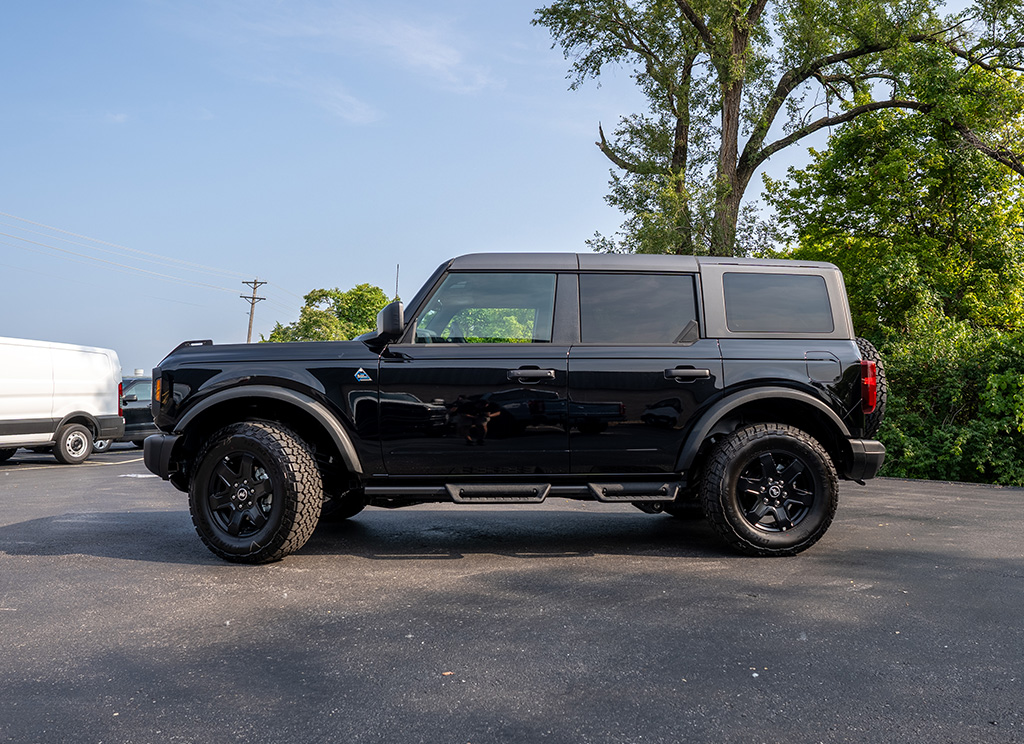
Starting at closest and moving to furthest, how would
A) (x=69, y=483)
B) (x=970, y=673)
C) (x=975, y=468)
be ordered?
(x=970, y=673) → (x=69, y=483) → (x=975, y=468)

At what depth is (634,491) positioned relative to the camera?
17.0 ft

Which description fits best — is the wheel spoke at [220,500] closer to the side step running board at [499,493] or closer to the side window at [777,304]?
the side step running board at [499,493]

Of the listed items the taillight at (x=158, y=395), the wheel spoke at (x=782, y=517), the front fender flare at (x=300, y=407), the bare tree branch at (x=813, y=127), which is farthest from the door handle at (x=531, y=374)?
the bare tree branch at (x=813, y=127)

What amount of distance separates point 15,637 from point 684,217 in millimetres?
16591

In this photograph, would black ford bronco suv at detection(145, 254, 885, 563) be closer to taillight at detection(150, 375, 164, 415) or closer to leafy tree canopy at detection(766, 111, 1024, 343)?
taillight at detection(150, 375, 164, 415)

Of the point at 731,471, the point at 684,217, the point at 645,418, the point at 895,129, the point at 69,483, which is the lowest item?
the point at 69,483

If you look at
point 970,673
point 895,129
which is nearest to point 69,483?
point 970,673

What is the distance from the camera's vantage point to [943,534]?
6410mm

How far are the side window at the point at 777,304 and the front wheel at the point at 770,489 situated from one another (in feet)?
2.39

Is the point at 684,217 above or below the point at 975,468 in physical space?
above

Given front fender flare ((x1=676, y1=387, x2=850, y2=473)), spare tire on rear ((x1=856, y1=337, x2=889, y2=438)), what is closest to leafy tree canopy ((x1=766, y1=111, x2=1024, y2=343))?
spare tire on rear ((x1=856, y1=337, x2=889, y2=438))

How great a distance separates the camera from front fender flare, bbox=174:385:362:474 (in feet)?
16.8

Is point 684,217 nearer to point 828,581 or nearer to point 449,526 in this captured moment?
point 449,526

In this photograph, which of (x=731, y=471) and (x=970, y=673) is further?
(x=731, y=471)
